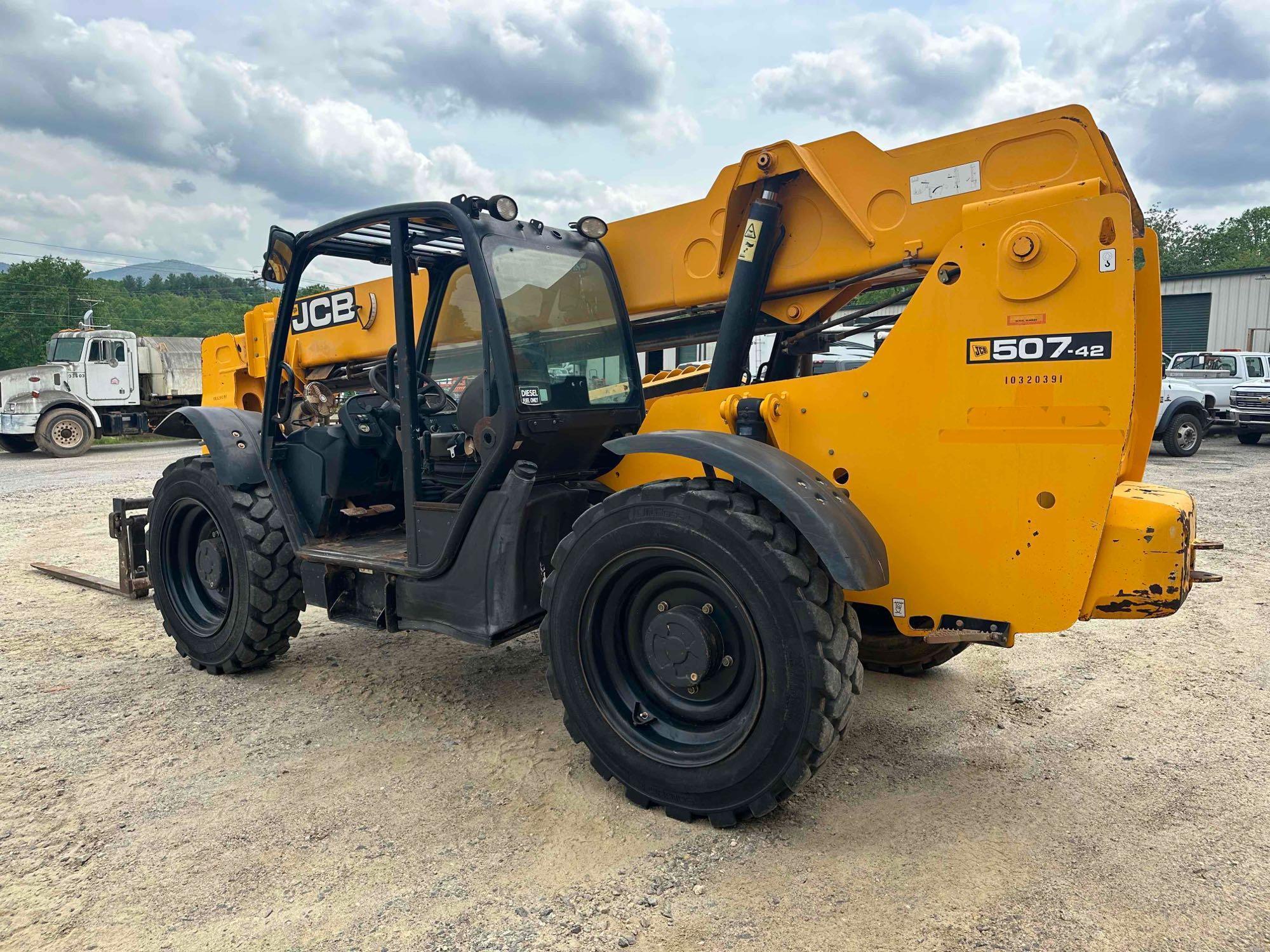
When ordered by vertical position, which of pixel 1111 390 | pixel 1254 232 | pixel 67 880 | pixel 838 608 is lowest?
pixel 67 880

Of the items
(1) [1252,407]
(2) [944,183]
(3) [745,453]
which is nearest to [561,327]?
(3) [745,453]

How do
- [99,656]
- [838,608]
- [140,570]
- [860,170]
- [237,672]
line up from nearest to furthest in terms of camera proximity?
[838,608], [860,170], [237,672], [99,656], [140,570]

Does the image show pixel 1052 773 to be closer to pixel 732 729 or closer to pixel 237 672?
pixel 732 729

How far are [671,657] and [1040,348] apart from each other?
1630 millimetres

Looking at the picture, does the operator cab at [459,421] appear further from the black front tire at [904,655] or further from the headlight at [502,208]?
the black front tire at [904,655]

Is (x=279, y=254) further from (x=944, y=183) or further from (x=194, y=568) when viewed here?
(x=944, y=183)

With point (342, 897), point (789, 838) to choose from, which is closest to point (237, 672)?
point (342, 897)

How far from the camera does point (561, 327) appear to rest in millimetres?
3879

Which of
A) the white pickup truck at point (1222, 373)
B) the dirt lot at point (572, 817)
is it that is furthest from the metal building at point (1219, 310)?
the dirt lot at point (572, 817)

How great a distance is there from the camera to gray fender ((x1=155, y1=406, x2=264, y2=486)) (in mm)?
4590

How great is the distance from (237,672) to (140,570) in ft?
7.72

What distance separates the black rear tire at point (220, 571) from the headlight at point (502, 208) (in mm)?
2039

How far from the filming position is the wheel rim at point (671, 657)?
3.06 meters

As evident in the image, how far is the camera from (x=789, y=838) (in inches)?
117
